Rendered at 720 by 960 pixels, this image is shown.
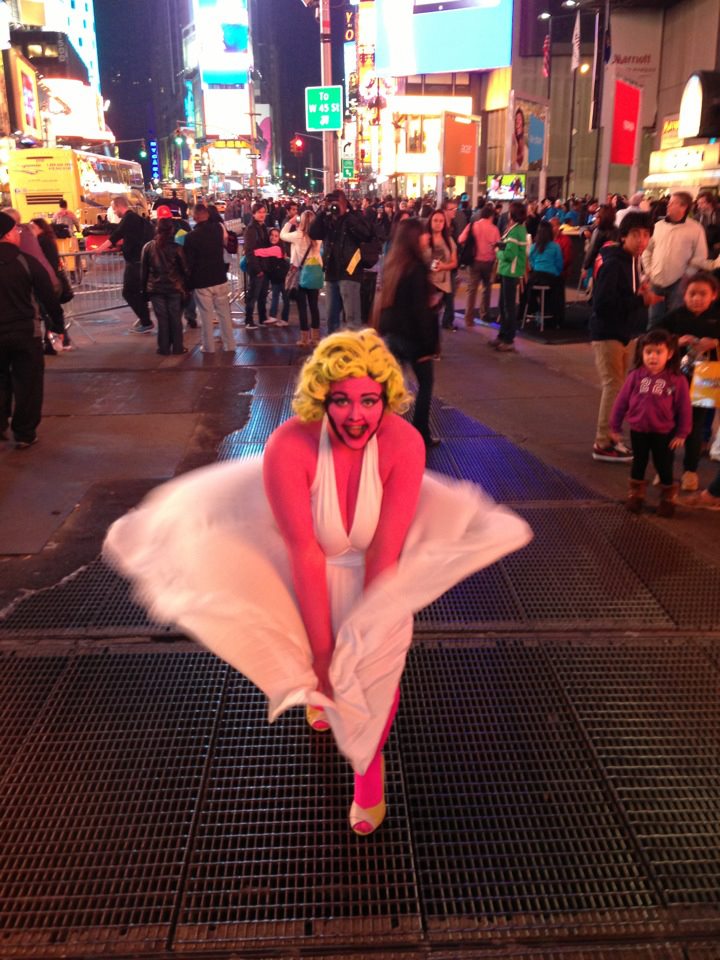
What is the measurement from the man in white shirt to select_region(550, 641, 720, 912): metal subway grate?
17.1 feet

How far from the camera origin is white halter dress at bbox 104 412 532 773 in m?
2.46

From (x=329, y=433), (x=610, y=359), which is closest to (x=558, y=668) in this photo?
(x=329, y=433)

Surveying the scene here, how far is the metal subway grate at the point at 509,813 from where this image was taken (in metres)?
2.54

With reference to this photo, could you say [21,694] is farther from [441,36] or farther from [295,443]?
[441,36]

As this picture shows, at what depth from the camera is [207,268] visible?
35.3 feet

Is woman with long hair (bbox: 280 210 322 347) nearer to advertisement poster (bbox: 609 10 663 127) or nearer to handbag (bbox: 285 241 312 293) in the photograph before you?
handbag (bbox: 285 241 312 293)

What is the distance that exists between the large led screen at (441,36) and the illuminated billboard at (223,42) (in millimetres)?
51082

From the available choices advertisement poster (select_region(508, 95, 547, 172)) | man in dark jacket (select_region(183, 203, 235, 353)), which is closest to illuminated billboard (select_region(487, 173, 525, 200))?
advertisement poster (select_region(508, 95, 547, 172))

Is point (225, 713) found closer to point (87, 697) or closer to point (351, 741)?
point (87, 697)

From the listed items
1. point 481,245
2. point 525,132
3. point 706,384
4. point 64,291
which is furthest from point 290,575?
point 525,132

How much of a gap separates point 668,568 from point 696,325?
2102mm

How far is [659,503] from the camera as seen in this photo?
5.71m

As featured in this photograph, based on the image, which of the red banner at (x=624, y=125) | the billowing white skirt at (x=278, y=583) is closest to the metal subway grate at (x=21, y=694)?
the billowing white skirt at (x=278, y=583)

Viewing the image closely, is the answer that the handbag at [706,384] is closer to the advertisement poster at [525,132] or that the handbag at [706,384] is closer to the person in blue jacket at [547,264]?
the person in blue jacket at [547,264]
